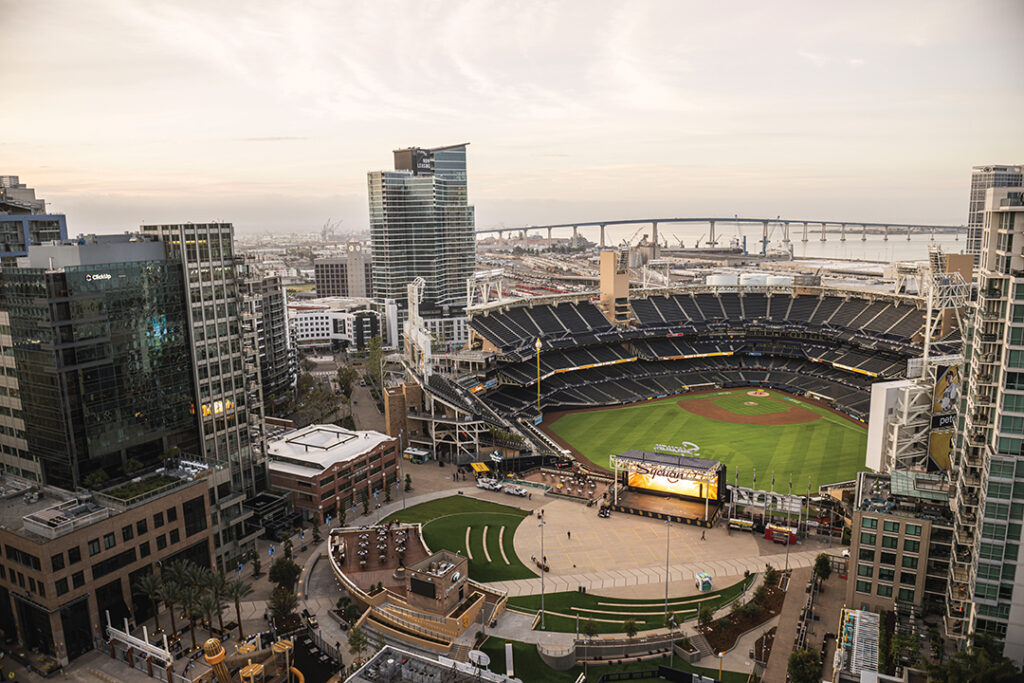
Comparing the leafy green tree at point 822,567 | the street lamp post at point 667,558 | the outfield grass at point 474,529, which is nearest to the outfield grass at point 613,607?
the street lamp post at point 667,558

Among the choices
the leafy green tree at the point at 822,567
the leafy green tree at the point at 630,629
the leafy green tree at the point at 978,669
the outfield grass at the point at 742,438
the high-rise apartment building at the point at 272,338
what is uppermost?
the high-rise apartment building at the point at 272,338

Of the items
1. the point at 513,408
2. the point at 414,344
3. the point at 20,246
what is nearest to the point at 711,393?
the point at 513,408

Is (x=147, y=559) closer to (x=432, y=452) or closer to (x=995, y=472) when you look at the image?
(x=432, y=452)

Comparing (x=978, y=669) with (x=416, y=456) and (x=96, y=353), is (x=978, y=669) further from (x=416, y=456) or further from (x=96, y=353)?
(x=416, y=456)

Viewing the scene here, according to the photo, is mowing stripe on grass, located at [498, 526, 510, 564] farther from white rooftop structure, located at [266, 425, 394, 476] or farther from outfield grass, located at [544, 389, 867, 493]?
outfield grass, located at [544, 389, 867, 493]

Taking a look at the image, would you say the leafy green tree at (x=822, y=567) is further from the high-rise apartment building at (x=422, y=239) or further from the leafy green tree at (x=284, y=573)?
the high-rise apartment building at (x=422, y=239)

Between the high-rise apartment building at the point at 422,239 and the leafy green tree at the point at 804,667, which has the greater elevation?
the high-rise apartment building at the point at 422,239

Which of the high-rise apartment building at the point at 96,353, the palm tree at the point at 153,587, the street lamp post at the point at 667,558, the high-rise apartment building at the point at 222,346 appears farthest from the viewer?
the high-rise apartment building at the point at 222,346
